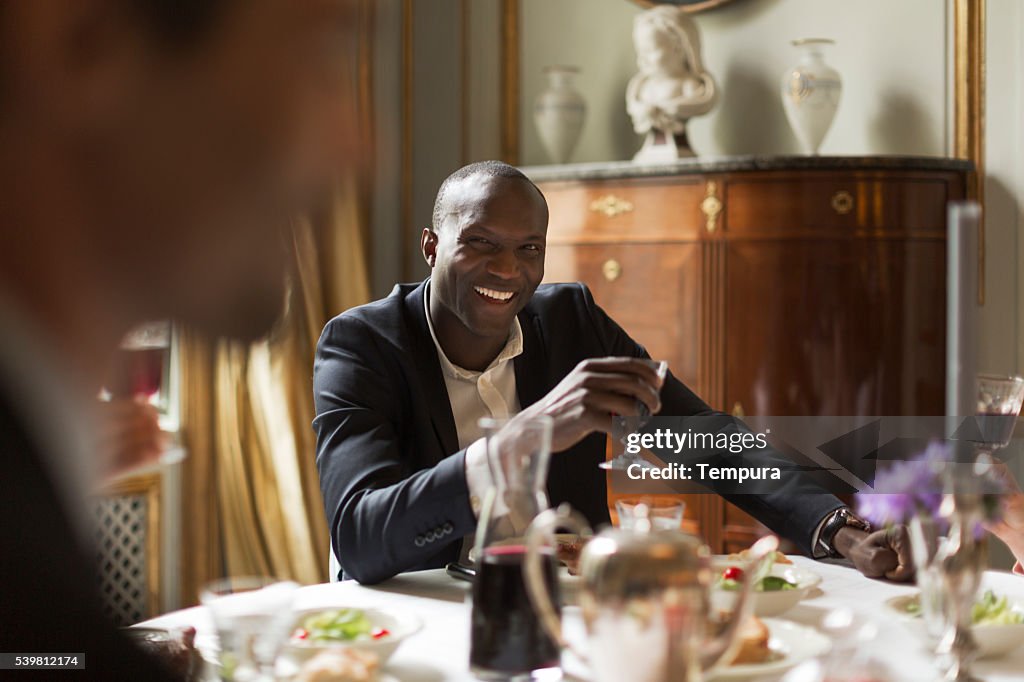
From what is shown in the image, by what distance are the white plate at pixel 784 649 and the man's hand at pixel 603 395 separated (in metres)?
0.34

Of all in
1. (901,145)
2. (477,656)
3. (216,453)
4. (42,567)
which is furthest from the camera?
(901,145)

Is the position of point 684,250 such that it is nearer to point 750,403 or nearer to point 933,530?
point 750,403

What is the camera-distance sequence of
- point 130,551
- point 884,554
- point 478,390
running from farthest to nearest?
point 130,551 < point 478,390 < point 884,554

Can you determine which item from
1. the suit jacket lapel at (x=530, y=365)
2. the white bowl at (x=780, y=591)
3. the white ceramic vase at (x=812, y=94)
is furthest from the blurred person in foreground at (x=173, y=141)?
the white ceramic vase at (x=812, y=94)

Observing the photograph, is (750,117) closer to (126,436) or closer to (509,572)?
(509,572)

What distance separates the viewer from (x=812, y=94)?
162 inches

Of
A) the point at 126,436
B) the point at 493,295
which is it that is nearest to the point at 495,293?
the point at 493,295

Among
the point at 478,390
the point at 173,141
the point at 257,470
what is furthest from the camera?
the point at 257,470

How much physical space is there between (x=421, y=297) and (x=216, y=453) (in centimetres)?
165

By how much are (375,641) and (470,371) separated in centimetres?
100

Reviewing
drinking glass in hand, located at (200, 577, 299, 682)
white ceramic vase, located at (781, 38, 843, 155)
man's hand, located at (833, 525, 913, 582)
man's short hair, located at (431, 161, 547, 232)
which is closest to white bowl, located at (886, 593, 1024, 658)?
man's hand, located at (833, 525, 913, 582)

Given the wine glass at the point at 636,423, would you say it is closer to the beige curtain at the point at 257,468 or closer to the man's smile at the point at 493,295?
the man's smile at the point at 493,295

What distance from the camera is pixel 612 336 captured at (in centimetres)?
235

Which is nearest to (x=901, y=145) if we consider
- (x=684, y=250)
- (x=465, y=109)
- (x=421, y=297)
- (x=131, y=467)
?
(x=684, y=250)
